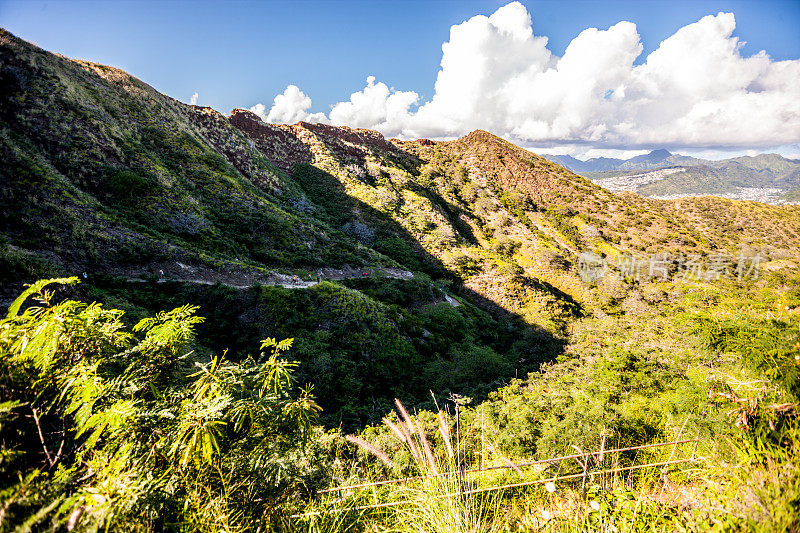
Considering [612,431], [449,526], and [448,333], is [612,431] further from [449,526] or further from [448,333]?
[448,333]

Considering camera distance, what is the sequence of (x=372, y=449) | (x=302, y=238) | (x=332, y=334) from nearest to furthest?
(x=372, y=449) < (x=332, y=334) < (x=302, y=238)

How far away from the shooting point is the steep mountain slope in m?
17.9

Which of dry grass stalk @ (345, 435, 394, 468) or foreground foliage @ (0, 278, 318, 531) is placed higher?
foreground foliage @ (0, 278, 318, 531)

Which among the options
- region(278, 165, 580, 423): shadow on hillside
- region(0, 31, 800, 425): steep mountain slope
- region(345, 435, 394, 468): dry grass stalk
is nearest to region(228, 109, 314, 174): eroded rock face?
region(0, 31, 800, 425): steep mountain slope

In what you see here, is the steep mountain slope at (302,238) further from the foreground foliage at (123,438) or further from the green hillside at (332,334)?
the foreground foliage at (123,438)

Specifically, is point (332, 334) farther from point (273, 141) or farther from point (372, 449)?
point (273, 141)

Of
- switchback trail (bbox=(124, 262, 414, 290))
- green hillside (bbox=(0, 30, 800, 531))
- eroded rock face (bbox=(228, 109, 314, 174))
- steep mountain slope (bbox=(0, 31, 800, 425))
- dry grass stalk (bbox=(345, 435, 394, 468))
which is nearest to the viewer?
green hillside (bbox=(0, 30, 800, 531))

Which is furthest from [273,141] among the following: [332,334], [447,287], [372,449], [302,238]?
[372,449]

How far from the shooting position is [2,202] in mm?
15938

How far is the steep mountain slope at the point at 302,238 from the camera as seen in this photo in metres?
17.9

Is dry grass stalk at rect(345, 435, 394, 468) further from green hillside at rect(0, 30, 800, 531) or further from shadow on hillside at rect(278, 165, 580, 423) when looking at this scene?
shadow on hillside at rect(278, 165, 580, 423)

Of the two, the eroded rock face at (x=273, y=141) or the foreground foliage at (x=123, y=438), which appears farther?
the eroded rock face at (x=273, y=141)

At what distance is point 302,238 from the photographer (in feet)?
111

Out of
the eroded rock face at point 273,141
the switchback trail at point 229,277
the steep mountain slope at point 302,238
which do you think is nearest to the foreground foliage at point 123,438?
the steep mountain slope at point 302,238
